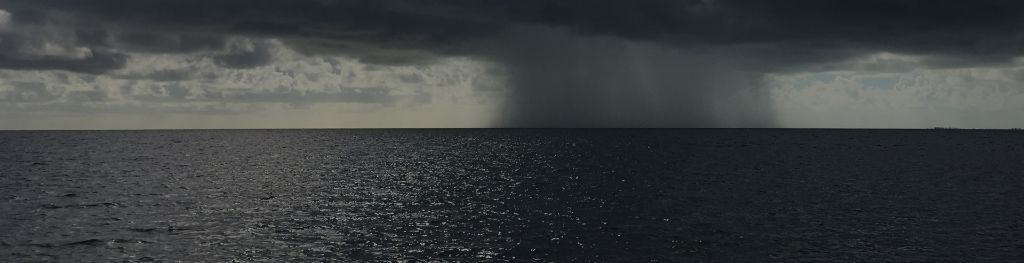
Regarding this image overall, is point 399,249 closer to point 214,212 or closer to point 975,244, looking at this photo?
point 214,212

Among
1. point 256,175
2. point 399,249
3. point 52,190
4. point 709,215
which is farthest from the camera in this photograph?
point 256,175

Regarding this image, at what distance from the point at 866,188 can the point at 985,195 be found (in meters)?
11.6

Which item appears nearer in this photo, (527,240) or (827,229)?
(527,240)

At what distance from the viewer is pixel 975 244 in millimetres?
41188

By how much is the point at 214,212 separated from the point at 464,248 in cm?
2742

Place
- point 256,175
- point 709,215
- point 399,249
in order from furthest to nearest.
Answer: point 256,175 < point 709,215 < point 399,249

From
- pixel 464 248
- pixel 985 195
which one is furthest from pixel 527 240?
pixel 985 195

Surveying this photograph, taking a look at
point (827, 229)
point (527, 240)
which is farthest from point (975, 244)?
point (527, 240)

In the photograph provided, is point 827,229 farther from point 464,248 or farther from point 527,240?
point 464,248

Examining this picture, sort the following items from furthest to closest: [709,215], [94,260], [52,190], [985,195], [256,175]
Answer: [256,175] < [52,190] < [985,195] < [709,215] < [94,260]

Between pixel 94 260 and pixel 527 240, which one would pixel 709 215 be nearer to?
pixel 527 240

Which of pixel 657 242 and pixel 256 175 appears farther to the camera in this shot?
pixel 256 175

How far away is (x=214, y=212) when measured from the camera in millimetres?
56719

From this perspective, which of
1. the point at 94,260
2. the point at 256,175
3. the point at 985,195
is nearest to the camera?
the point at 94,260
